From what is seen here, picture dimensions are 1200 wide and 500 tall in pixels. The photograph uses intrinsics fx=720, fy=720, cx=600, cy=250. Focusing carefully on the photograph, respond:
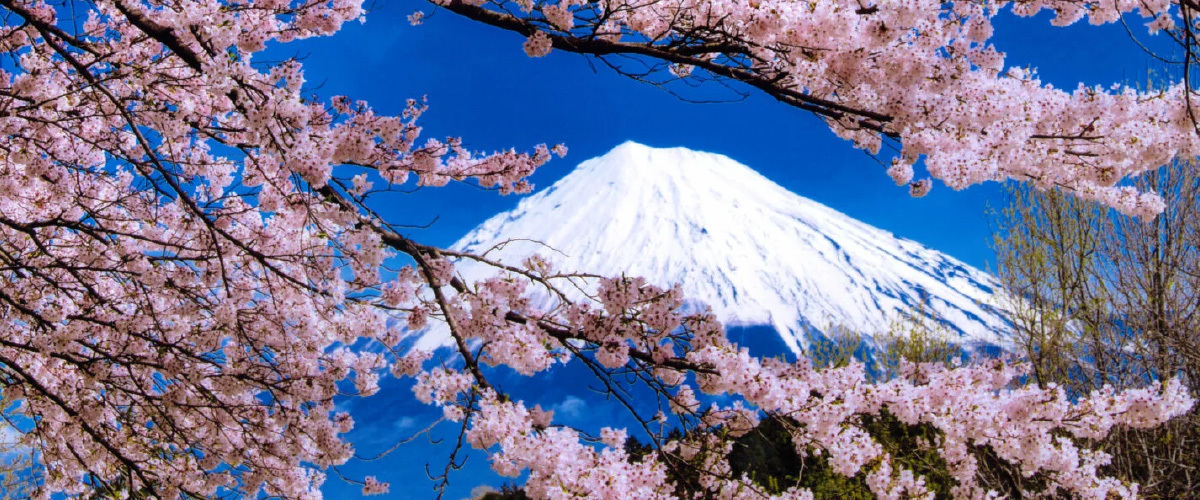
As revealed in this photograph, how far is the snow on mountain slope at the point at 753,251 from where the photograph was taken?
174ft

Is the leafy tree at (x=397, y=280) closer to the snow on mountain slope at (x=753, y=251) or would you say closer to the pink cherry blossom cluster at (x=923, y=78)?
the pink cherry blossom cluster at (x=923, y=78)

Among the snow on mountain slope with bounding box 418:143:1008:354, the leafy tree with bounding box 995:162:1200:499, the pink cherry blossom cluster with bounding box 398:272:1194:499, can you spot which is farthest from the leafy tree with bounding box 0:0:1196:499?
the snow on mountain slope with bounding box 418:143:1008:354

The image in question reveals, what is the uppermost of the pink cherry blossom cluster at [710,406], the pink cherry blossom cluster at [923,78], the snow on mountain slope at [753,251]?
the snow on mountain slope at [753,251]

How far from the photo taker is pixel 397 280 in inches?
138

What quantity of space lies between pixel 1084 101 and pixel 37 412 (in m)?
6.00

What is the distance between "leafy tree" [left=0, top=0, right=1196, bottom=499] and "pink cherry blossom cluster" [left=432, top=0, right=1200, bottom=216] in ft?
0.05

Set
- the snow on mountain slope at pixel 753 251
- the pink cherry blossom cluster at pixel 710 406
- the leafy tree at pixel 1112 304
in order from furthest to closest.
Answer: the snow on mountain slope at pixel 753 251 < the leafy tree at pixel 1112 304 < the pink cherry blossom cluster at pixel 710 406

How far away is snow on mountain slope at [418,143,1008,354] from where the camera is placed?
174 feet

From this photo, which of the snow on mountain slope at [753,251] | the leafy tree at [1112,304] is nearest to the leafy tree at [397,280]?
the leafy tree at [1112,304]

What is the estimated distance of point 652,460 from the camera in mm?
2746

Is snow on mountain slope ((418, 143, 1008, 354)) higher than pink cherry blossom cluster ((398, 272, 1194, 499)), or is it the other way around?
snow on mountain slope ((418, 143, 1008, 354))

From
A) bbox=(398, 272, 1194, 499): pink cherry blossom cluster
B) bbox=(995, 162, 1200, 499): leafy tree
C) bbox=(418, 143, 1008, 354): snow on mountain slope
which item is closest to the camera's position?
bbox=(398, 272, 1194, 499): pink cherry blossom cluster

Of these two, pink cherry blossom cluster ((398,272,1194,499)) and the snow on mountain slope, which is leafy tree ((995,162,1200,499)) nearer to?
pink cherry blossom cluster ((398,272,1194,499))

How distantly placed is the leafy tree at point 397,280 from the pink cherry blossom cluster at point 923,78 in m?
0.01
